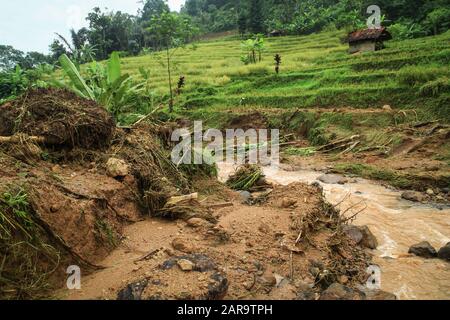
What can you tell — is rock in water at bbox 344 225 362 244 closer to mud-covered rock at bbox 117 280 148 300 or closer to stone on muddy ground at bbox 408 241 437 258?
stone on muddy ground at bbox 408 241 437 258

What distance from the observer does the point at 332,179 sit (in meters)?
8.05

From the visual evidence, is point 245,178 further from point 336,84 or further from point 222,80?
point 222,80

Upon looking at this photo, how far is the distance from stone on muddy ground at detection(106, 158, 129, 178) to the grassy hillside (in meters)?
8.84

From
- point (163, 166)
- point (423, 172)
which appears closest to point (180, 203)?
point (163, 166)

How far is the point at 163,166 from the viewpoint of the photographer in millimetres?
4648

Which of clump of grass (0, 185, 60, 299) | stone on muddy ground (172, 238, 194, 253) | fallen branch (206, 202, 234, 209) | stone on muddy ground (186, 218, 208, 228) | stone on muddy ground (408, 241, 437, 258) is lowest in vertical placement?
stone on muddy ground (408, 241, 437, 258)

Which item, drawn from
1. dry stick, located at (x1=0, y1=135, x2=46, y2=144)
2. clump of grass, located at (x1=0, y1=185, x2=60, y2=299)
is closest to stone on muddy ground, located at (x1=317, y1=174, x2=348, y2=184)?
dry stick, located at (x1=0, y1=135, x2=46, y2=144)

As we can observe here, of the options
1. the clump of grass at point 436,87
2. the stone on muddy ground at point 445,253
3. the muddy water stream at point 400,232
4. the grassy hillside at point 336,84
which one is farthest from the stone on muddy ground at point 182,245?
the clump of grass at point 436,87

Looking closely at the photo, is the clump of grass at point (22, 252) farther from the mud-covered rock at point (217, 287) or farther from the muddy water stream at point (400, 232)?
the muddy water stream at point (400, 232)

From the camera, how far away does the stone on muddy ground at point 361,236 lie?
459cm

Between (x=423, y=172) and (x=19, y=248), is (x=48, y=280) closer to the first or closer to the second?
(x=19, y=248)

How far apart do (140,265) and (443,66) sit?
12.2 m

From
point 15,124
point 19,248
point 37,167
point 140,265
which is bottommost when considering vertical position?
point 140,265

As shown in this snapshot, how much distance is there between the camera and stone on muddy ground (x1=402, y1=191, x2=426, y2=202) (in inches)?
257
